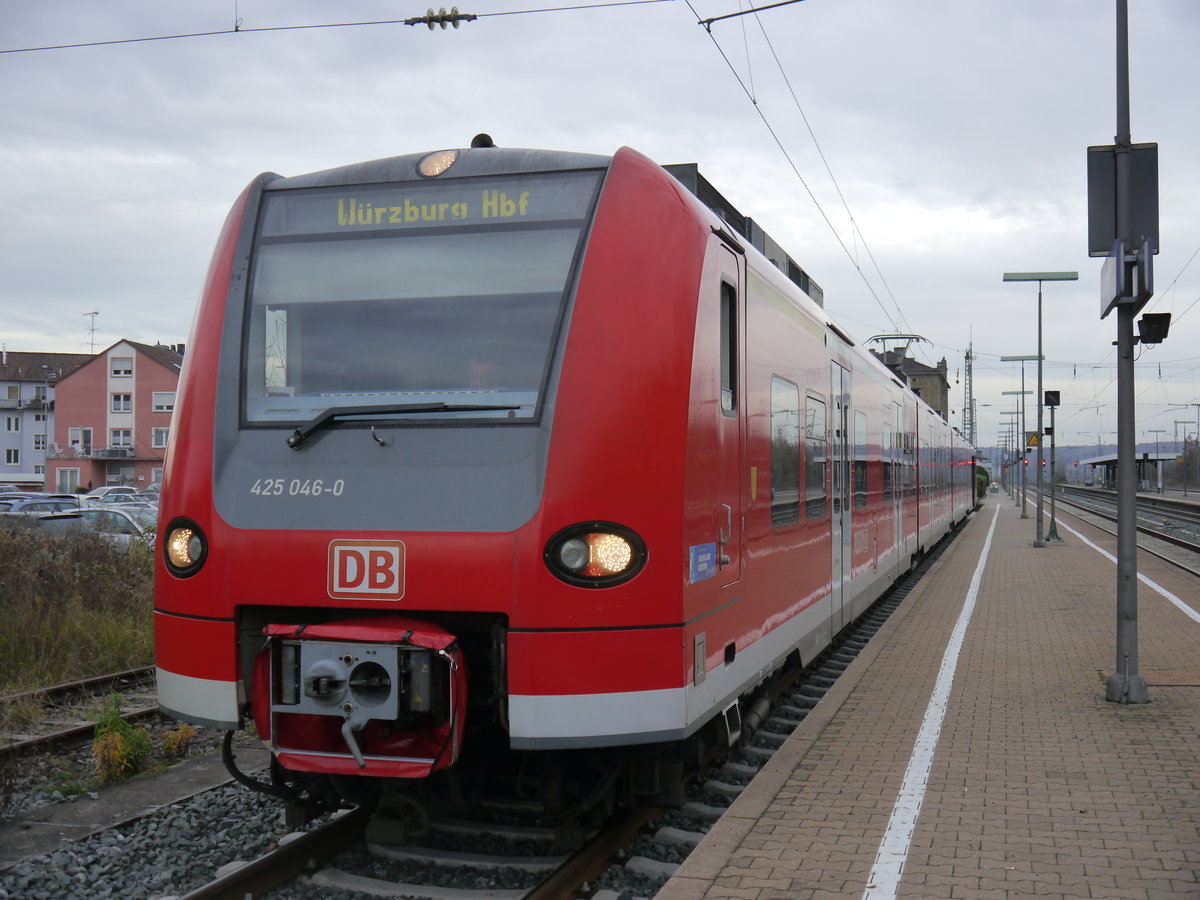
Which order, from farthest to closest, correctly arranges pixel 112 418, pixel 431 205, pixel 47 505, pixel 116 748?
pixel 112 418
pixel 47 505
pixel 116 748
pixel 431 205

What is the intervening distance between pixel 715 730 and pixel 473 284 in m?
2.43

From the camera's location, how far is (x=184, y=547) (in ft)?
15.9

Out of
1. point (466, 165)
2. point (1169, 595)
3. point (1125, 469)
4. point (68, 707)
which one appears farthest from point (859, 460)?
point (1169, 595)

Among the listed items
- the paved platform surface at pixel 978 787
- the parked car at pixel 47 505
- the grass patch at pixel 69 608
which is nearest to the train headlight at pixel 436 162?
the paved platform surface at pixel 978 787

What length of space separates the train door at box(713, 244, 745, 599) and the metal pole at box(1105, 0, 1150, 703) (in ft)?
12.0

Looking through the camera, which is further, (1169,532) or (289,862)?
(1169,532)

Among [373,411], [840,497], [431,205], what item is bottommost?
[840,497]

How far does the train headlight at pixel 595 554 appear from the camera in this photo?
4.39 m

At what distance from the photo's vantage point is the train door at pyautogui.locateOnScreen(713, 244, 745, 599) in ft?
17.1

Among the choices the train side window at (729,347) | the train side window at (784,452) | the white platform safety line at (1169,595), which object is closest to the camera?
the train side window at (729,347)

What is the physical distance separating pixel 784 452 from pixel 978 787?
213cm

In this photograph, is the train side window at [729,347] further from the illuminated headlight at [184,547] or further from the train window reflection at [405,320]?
the illuminated headlight at [184,547]

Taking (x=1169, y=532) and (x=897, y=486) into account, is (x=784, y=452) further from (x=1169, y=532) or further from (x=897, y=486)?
(x=1169, y=532)

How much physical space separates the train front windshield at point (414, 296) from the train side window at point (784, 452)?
207cm
